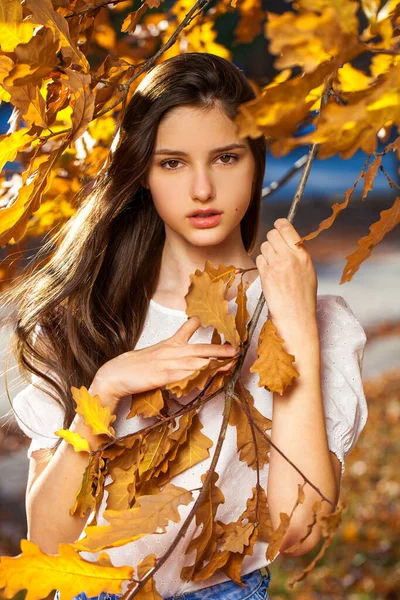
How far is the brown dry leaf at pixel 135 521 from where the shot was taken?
69 centimetres

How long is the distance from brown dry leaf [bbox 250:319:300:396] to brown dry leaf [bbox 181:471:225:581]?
122mm

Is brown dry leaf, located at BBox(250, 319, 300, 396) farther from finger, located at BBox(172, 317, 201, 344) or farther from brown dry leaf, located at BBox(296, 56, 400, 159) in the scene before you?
brown dry leaf, located at BBox(296, 56, 400, 159)

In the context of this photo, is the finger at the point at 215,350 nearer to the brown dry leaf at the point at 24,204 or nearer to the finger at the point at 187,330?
the finger at the point at 187,330

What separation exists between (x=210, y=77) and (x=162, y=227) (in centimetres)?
30

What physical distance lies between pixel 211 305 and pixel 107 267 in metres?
0.57

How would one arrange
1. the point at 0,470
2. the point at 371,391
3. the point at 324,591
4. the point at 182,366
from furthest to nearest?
1. the point at 371,391
2. the point at 0,470
3. the point at 324,591
4. the point at 182,366

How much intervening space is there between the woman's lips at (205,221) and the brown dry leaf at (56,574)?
0.56 meters

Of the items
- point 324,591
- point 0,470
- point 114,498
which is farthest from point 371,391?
point 114,498

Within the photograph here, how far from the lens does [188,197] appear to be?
1.09m

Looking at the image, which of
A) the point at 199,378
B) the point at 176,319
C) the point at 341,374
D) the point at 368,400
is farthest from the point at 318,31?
the point at 368,400

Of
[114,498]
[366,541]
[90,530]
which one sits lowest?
[366,541]

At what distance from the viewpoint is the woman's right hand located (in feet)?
2.90

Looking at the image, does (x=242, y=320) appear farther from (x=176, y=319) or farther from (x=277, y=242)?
(x=176, y=319)

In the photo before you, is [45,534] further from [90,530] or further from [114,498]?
[90,530]
